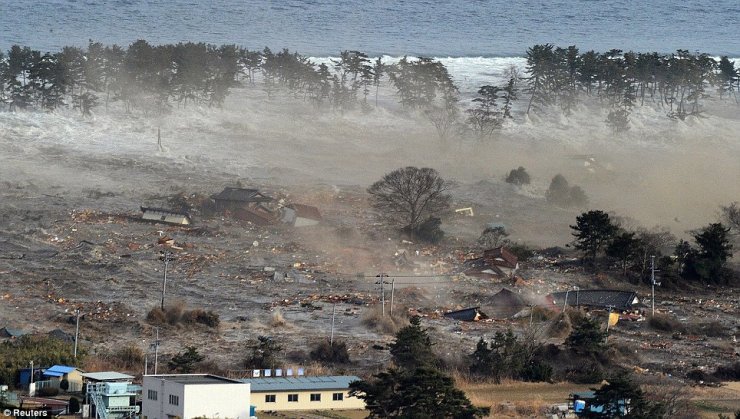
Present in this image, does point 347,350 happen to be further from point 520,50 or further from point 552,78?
point 520,50

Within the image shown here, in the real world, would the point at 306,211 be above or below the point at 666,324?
above

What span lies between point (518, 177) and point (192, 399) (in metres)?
55.5

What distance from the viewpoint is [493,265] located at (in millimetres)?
75312

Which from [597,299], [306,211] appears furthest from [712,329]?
[306,211]

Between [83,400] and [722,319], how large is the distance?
29315 millimetres

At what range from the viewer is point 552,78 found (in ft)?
420

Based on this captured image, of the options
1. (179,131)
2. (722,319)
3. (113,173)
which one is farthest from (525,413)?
(179,131)

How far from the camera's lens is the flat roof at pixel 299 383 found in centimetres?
5122

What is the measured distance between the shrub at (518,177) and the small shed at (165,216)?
2251 centimetres

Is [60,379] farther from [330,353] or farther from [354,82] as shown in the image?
[354,82]

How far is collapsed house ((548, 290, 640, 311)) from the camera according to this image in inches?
2729

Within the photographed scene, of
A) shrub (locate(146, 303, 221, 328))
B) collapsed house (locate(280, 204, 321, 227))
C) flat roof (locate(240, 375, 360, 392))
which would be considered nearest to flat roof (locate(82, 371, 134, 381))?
flat roof (locate(240, 375, 360, 392))

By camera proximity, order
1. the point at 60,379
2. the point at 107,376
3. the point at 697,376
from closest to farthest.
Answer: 1. the point at 107,376
2. the point at 60,379
3. the point at 697,376

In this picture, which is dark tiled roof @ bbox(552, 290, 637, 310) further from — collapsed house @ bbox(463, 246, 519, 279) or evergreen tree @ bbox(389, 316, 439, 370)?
evergreen tree @ bbox(389, 316, 439, 370)
